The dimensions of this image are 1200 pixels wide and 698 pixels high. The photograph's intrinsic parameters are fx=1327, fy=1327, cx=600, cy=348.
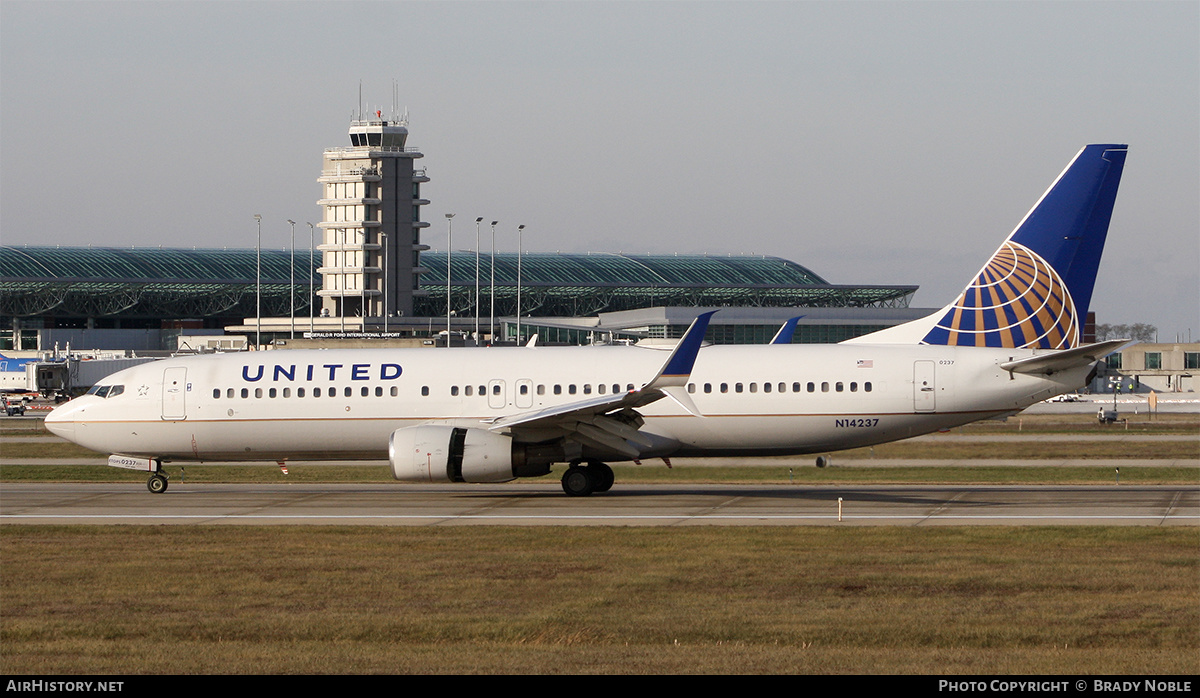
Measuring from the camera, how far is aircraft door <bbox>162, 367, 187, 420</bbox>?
102 ft

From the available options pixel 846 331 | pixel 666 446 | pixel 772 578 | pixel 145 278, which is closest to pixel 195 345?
pixel 145 278

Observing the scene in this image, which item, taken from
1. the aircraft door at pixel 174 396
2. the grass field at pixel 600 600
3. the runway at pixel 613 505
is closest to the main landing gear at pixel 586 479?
the runway at pixel 613 505

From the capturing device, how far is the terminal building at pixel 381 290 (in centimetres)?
11450

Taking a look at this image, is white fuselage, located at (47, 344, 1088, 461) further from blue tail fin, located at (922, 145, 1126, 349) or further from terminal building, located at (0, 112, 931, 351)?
terminal building, located at (0, 112, 931, 351)

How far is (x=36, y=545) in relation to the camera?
2161 cm

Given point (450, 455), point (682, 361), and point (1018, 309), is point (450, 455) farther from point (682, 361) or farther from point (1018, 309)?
point (1018, 309)

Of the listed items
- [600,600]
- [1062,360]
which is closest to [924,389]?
[1062,360]

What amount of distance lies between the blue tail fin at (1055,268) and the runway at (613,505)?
368 cm

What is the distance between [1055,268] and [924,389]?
426 cm

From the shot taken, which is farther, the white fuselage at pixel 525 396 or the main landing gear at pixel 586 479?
the main landing gear at pixel 586 479

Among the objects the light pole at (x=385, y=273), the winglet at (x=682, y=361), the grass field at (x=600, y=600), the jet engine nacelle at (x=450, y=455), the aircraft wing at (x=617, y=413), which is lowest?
the grass field at (x=600, y=600)

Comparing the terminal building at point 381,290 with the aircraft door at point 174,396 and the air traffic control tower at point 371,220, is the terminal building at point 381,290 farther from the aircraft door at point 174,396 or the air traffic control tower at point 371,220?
the aircraft door at point 174,396

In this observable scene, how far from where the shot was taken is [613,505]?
27.8 meters

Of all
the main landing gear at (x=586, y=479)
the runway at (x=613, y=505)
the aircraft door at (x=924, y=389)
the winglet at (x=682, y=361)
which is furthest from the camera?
the main landing gear at (x=586, y=479)
